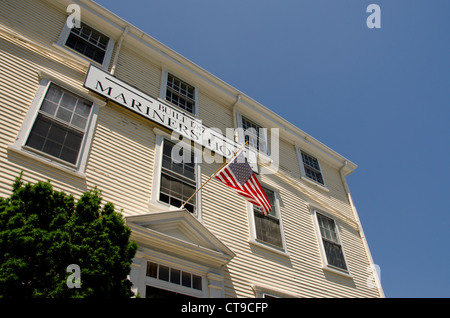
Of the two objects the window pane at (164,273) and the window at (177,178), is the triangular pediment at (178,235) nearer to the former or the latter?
the window pane at (164,273)

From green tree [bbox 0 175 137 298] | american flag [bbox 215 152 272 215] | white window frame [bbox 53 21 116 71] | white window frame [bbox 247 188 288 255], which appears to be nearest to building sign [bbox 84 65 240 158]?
white window frame [bbox 53 21 116 71]

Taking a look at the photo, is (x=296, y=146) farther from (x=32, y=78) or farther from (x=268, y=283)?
(x=32, y=78)

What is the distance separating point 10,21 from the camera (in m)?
8.19

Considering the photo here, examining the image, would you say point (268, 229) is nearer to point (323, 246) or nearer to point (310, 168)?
point (323, 246)

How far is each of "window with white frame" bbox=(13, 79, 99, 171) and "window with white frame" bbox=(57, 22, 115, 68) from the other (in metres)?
1.81

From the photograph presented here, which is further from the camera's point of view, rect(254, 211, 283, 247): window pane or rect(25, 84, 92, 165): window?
rect(254, 211, 283, 247): window pane

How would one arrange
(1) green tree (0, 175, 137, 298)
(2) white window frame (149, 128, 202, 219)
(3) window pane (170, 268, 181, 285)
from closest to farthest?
(1) green tree (0, 175, 137, 298), (3) window pane (170, 268, 181, 285), (2) white window frame (149, 128, 202, 219)

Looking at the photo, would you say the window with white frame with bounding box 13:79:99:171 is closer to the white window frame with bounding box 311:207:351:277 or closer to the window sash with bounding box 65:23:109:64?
the window sash with bounding box 65:23:109:64

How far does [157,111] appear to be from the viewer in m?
9.15

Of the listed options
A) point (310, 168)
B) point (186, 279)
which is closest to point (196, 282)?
point (186, 279)

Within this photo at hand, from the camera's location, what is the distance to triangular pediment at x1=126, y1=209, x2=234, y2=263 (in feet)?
21.4

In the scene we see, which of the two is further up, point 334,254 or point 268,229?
point 268,229

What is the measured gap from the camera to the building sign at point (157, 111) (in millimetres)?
8344

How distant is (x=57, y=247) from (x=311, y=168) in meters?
10.8
